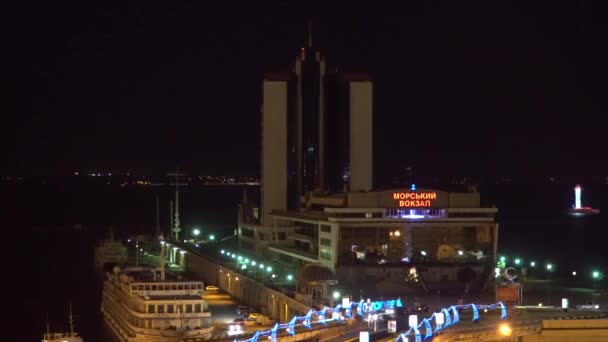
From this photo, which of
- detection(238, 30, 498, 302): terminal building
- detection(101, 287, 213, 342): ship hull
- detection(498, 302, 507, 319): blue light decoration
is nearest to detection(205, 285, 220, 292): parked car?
detection(238, 30, 498, 302): terminal building

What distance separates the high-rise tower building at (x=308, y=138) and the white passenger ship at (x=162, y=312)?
1179 inches

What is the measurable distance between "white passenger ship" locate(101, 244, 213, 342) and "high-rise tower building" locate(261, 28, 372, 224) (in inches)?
1179

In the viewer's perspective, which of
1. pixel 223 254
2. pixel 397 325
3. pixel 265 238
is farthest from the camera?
pixel 223 254

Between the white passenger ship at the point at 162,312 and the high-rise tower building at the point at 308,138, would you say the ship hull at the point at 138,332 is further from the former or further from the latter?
the high-rise tower building at the point at 308,138

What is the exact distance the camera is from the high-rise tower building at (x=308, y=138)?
85.6m

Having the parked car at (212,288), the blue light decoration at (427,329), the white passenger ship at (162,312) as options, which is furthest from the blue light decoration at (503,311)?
the parked car at (212,288)

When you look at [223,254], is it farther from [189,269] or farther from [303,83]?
[303,83]

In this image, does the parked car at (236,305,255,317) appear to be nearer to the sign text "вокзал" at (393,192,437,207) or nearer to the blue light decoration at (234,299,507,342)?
the sign text "вокзал" at (393,192,437,207)

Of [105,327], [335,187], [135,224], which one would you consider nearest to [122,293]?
[105,327]

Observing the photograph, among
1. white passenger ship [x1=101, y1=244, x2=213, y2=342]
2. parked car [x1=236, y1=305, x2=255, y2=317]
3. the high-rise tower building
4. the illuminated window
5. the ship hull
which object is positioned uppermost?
the high-rise tower building

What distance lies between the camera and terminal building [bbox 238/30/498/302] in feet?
213

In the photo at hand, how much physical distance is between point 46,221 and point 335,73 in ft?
348

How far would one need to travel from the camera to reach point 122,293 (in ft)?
192

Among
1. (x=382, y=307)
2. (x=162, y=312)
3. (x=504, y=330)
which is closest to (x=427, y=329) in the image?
(x=504, y=330)
